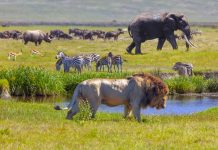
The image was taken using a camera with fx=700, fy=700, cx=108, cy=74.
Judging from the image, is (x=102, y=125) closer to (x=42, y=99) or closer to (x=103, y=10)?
(x=42, y=99)

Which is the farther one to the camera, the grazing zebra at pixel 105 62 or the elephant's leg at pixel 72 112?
the grazing zebra at pixel 105 62

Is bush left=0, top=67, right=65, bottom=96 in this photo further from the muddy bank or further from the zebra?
the muddy bank

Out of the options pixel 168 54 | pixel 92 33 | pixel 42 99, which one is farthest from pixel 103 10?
pixel 42 99

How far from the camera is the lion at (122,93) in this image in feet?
54.4

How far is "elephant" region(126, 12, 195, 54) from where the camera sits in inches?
1961

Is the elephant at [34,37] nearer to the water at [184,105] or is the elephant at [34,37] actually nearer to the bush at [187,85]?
the bush at [187,85]

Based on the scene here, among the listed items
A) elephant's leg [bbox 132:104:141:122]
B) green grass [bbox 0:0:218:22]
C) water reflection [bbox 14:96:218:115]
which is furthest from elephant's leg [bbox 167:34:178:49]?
green grass [bbox 0:0:218:22]

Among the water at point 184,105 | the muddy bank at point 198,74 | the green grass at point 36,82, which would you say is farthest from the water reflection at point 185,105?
the green grass at point 36,82

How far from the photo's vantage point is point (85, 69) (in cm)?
3681

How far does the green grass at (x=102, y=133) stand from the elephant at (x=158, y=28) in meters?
32.5

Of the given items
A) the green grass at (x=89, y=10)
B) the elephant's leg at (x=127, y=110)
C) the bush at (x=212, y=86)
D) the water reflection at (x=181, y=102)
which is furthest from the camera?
the green grass at (x=89, y=10)

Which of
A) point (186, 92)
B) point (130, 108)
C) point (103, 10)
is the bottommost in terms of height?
point (103, 10)

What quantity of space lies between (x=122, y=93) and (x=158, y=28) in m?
34.1

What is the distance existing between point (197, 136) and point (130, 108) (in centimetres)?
393
